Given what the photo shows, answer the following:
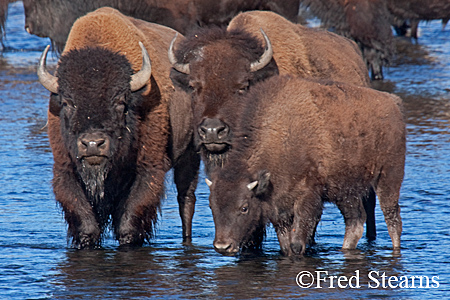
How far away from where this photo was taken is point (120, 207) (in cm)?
770

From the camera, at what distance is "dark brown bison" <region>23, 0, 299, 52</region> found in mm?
13945

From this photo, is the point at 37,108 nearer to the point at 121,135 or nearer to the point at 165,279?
the point at 121,135

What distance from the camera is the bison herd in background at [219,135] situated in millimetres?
7051

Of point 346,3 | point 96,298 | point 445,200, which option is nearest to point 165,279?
point 96,298

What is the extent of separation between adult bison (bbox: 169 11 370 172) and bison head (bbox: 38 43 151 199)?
586mm

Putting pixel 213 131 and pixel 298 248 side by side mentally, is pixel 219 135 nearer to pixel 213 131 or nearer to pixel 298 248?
pixel 213 131

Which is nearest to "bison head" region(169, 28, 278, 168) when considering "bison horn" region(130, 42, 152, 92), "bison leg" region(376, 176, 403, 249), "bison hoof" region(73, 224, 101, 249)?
"bison horn" region(130, 42, 152, 92)

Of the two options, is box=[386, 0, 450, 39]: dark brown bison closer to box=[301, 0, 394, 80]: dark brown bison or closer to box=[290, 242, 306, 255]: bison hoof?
box=[301, 0, 394, 80]: dark brown bison

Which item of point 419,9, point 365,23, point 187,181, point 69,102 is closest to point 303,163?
point 187,181

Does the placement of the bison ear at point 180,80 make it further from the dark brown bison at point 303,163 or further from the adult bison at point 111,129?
the dark brown bison at point 303,163

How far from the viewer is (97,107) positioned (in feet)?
23.1

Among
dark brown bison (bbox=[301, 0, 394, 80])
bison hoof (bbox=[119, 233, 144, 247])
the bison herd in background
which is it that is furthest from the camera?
dark brown bison (bbox=[301, 0, 394, 80])

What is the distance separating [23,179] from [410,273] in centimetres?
498

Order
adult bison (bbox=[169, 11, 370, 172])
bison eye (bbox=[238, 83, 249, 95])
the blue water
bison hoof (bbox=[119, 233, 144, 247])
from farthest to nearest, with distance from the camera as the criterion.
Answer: bison eye (bbox=[238, 83, 249, 95])
bison hoof (bbox=[119, 233, 144, 247])
adult bison (bbox=[169, 11, 370, 172])
the blue water
